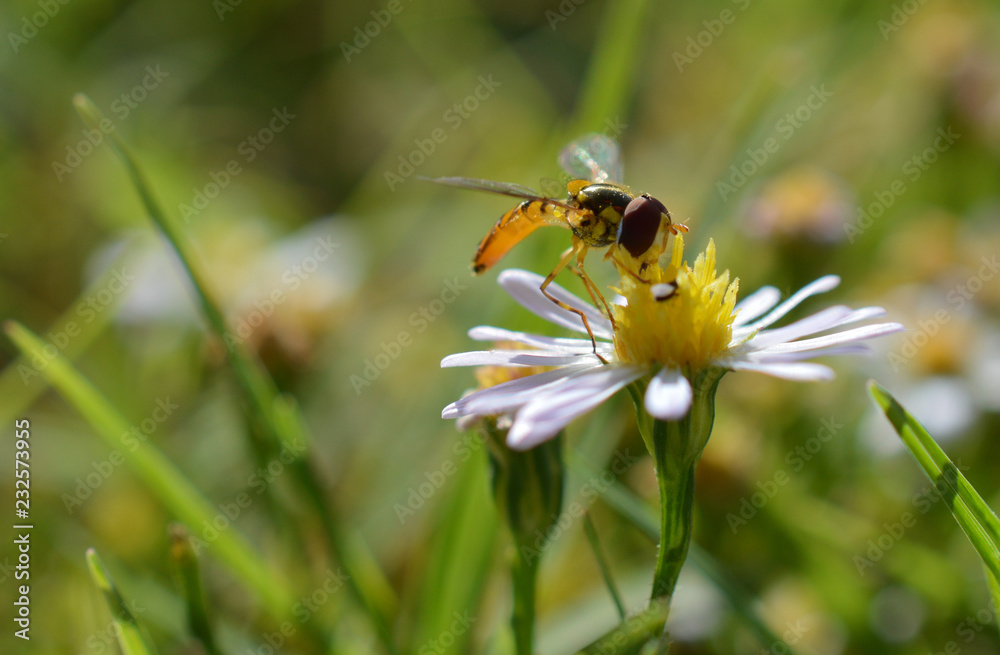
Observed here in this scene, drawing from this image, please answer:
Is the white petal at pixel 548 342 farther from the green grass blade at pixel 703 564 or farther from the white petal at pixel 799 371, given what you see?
the white petal at pixel 799 371

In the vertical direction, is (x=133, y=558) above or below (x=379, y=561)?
above

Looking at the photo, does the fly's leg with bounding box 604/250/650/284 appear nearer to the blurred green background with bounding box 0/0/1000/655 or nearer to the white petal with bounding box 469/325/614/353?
the white petal with bounding box 469/325/614/353

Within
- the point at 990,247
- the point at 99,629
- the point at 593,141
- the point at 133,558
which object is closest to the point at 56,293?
the point at 133,558

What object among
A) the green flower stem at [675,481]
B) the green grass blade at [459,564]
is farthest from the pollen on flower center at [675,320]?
the green grass blade at [459,564]

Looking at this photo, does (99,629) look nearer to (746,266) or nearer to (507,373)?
(507,373)

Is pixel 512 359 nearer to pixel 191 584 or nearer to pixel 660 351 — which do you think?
pixel 660 351
